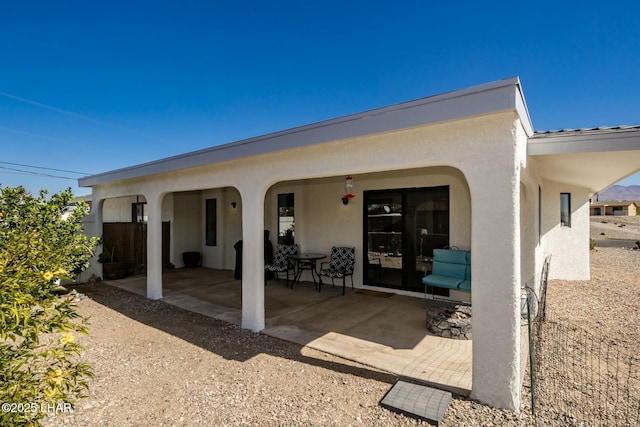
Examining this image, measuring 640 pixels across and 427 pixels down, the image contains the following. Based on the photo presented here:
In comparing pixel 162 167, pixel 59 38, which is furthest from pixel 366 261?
pixel 59 38

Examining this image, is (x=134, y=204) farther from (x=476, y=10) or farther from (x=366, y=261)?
(x=476, y=10)

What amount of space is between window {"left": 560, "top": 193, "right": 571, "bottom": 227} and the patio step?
878 centimetres

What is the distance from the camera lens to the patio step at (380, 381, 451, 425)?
113 inches

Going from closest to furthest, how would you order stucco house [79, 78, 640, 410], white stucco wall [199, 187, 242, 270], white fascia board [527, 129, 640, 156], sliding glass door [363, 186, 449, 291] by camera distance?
stucco house [79, 78, 640, 410]
white fascia board [527, 129, 640, 156]
sliding glass door [363, 186, 449, 291]
white stucco wall [199, 187, 242, 270]

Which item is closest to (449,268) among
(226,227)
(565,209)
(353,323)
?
(353,323)

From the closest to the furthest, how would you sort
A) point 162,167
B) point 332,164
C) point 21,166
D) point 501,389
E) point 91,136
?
point 501,389 < point 332,164 < point 162,167 < point 91,136 < point 21,166

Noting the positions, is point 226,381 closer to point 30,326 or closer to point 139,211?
point 30,326

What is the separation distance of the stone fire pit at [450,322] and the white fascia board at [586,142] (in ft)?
8.55

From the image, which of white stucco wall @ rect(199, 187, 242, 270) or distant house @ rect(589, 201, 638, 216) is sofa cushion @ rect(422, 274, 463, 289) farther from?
distant house @ rect(589, 201, 638, 216)

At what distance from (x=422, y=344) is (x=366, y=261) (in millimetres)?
3408

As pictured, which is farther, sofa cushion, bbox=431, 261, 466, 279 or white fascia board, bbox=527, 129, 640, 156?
sofa cushion, bbox=431, 261, 466, 279

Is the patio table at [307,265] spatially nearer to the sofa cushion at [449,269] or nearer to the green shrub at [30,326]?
the sofa cushion at [449,269]

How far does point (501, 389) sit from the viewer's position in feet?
9.80

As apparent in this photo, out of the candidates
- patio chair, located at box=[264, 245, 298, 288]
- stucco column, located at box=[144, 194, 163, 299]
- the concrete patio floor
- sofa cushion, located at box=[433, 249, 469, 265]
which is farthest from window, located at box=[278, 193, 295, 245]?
sofa cushion, located at box=[433, 249, 469, 265]
